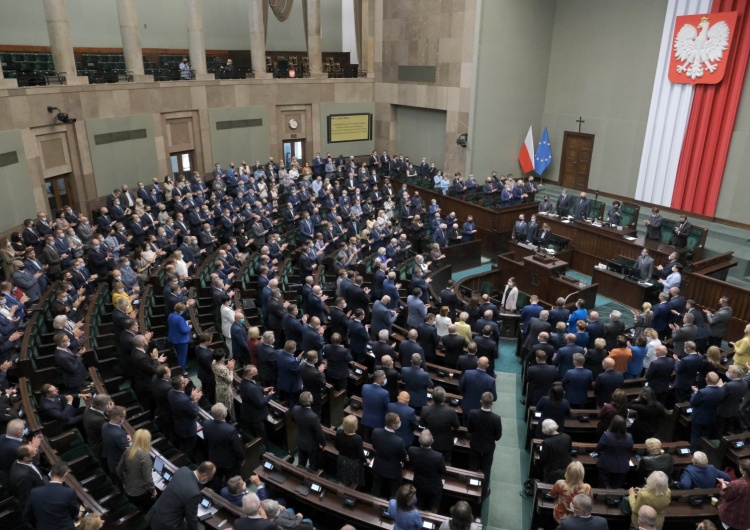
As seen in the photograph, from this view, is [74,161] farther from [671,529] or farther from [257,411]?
[671,529]

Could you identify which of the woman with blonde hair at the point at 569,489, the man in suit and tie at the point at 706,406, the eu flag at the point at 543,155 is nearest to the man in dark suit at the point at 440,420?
the woman with blonde hair at the point at 569,489

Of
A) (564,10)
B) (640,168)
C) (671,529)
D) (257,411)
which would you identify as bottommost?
(671,529)

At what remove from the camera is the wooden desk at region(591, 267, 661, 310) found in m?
11.2

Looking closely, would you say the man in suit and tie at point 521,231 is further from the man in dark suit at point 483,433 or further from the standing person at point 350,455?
the standing person at point 350,455

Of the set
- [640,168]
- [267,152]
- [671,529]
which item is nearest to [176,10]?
[267,152]

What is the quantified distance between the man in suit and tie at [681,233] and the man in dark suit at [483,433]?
8.92 metres

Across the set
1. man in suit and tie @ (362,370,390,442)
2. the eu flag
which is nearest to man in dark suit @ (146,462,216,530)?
man in suit and tie @ (362,370,390,442)

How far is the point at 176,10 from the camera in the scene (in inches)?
776

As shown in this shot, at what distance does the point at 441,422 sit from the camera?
558 centimetres

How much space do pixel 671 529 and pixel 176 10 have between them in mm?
21428

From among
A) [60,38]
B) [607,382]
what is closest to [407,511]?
[607,382]

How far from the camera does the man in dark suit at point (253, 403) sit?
18.9 feet

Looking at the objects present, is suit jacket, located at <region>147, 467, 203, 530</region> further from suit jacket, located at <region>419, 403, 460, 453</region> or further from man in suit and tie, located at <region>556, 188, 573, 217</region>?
man in suit and tie, located at <region>556, 188, 573, 217</region>

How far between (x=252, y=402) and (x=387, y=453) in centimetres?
164
